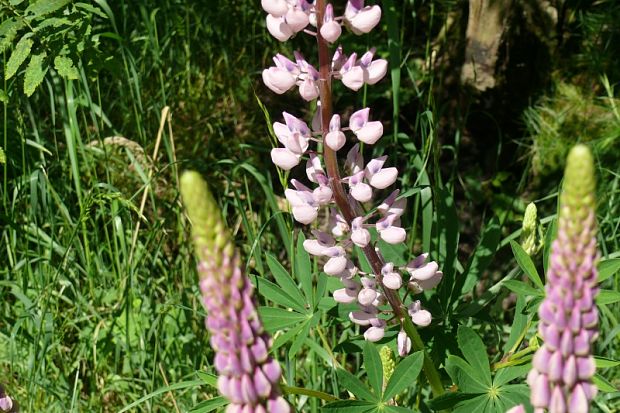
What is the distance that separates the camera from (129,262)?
280cm

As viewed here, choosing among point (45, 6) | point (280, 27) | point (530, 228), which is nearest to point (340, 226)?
point (280, 27)

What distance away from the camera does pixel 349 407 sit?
1.92 metres

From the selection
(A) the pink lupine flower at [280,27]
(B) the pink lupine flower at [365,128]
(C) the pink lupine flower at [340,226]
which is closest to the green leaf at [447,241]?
(C) the pink lupine flower at [340,226]

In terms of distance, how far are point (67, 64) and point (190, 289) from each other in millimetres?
959

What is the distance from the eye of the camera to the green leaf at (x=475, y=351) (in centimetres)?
199

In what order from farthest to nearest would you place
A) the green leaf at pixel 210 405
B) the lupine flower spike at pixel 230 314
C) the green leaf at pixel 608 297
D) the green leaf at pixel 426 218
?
the green leaf at pixel 426 218 → the green leaf at pixel 608 297 → the green leaf at pixel 210 405 → the lupine flower spike at pixel 230 314

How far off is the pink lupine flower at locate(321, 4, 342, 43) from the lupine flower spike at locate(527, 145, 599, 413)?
788 millimetres

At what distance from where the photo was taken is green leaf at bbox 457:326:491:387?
1.99 meters

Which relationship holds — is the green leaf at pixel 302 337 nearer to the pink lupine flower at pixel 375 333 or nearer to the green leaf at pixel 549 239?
the pink lupine flower at pixel 375 333

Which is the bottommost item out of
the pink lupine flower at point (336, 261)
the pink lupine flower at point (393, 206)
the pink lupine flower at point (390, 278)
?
the pink lupine flower at point (390, 278)

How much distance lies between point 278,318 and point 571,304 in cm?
124

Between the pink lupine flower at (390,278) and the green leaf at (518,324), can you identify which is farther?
the green leaf at (518,324)

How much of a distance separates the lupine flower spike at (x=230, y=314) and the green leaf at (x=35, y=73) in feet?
5.07

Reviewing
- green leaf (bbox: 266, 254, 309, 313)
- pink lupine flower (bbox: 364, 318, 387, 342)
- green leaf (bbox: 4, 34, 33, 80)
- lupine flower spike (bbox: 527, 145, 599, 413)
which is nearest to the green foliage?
green leaf (bbox: 4, 34, 33, 80)
